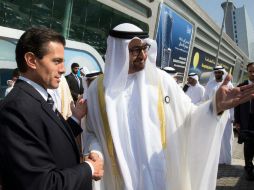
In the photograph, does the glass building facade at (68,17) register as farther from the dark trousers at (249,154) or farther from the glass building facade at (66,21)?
the dark trousers at (249,154)

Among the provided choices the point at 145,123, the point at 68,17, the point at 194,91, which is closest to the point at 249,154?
the point at 194,91

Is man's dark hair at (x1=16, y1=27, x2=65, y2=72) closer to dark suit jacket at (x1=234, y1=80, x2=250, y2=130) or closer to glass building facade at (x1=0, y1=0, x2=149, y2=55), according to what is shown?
dark suit jacket at (x1=234, y1=80, x2=250, y2=130)

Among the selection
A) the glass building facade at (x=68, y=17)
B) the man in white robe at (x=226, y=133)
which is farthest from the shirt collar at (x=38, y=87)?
the glass building facade at (x=68, y=17)

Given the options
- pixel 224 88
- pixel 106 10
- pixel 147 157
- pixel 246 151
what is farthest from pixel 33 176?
pixel 106 10

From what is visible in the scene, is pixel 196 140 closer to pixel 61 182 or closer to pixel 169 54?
pixel 61 182

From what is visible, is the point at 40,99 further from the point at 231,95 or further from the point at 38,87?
the point at 231,95

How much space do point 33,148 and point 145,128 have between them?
1.14 metres

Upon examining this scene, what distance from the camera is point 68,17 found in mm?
14359

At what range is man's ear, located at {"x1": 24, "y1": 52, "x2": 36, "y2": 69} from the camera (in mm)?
1777

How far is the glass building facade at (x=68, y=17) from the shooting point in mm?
11070

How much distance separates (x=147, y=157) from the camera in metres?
2.57

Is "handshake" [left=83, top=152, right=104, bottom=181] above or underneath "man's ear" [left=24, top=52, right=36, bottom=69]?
underneath

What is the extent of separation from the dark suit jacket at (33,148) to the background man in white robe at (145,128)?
32.0 inches

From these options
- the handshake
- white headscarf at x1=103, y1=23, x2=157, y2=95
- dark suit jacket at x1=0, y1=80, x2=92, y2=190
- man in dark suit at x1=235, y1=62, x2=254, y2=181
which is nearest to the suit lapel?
dark suit jacket at x1=0, y1=80, x2=92, y2=190
